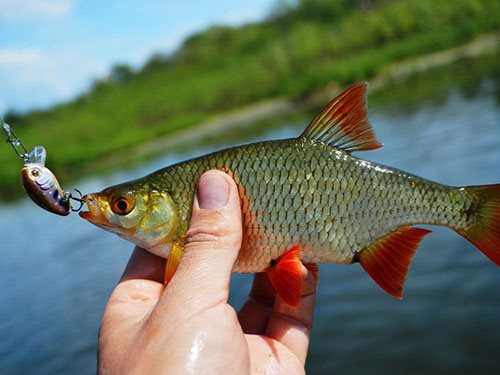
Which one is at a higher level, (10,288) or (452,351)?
(10,288)

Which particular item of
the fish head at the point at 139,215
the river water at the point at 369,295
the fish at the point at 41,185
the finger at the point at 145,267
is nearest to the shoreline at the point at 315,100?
the river water at the point at 369,295

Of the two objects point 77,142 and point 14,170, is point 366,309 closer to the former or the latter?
point 14,170

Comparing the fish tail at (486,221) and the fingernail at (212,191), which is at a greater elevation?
the fingernail at (212,191)

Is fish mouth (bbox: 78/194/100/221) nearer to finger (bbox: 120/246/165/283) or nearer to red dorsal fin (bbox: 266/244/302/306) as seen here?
finger (bbox: 120/246/165/283)

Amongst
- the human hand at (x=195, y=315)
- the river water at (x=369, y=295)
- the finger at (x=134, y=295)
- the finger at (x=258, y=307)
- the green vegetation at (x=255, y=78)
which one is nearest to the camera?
the human hand at (x=195, y=315)

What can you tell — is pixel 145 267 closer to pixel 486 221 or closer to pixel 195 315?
pixel 195 315

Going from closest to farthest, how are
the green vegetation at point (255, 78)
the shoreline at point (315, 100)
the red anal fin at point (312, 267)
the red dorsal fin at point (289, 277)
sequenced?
the red dorsal fin at point (289, 277) < the red anal fin at point (312, 267) < the shoreline at point (315, 100) < the green vegetation at point (255, 78)

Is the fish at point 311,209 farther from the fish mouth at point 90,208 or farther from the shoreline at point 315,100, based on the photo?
the shoreline at point 315,100

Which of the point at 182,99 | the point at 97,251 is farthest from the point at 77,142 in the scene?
the point at 97,251
